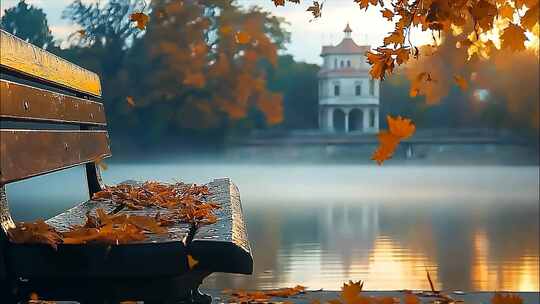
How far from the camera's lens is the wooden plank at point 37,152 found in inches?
40.6

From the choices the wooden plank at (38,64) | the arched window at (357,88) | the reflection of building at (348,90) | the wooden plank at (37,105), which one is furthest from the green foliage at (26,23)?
the arched window at (357,88)

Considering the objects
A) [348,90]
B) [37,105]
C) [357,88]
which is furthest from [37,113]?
[357,88]

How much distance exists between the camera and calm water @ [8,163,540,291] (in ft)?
8.46

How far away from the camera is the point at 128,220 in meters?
1.19

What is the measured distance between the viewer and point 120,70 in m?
16.7

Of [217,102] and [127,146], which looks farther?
[217,102]

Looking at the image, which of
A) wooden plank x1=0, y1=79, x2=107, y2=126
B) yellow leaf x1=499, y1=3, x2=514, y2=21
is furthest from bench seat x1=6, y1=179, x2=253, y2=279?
yellow leaf x1=499, y1=3, x2=514, y2=21

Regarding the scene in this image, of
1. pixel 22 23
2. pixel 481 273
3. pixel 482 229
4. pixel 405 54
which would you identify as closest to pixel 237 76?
pixel 22 23

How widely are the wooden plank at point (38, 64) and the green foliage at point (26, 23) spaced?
22.0ft

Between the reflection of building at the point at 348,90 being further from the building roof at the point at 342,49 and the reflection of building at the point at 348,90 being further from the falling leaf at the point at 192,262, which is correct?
the falling leaf at the point at 192,262

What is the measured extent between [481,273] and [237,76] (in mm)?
15276

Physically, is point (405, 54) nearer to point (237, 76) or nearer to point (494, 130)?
point (237, 76)

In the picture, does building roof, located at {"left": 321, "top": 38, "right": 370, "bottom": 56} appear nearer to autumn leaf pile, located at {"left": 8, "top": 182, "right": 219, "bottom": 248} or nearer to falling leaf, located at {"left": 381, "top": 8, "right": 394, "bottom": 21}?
autumn leaf pile, located at {"left": 8, "top": 182, "right": 219, "bottom": 248}

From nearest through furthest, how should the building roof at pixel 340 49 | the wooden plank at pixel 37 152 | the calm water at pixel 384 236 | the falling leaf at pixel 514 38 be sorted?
the wooden plank at pixel 37 152, the falling leaf at pixel 514 38, the calm water at pixel 384 236, the building roof at pixel 340 49
